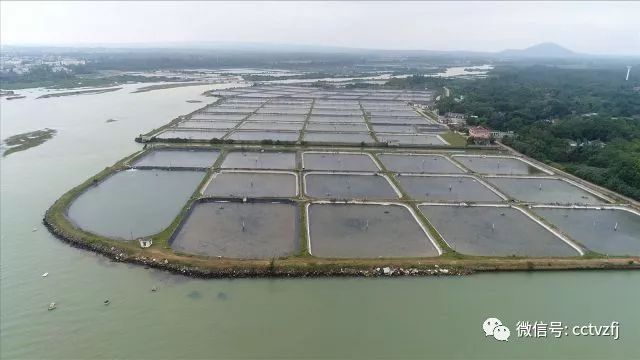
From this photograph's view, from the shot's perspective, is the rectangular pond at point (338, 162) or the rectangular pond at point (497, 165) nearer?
the rectangular pond at point (338, 162)

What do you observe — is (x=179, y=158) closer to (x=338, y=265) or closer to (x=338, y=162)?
(x=338, y=162)

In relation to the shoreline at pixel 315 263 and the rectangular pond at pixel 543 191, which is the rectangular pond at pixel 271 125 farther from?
the shoreline at pixel 315 263

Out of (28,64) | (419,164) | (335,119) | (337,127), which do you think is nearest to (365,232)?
(419,164)

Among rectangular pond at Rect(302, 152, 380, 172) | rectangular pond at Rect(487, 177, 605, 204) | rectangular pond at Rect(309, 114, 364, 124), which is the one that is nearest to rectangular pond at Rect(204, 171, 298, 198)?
rectangular pond at Rect(302, 152, 380, 172)

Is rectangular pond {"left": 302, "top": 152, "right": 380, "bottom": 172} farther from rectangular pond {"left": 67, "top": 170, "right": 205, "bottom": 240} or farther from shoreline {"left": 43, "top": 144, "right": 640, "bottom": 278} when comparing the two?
shoreline {"left": 43, "top": 144, "right": 640, "bottom": 278}

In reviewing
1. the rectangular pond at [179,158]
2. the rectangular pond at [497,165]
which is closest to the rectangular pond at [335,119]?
the rectangular pond at [497,165]

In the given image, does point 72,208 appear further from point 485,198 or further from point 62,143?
point 485,198

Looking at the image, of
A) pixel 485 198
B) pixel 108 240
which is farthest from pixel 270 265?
pixel 485 198
